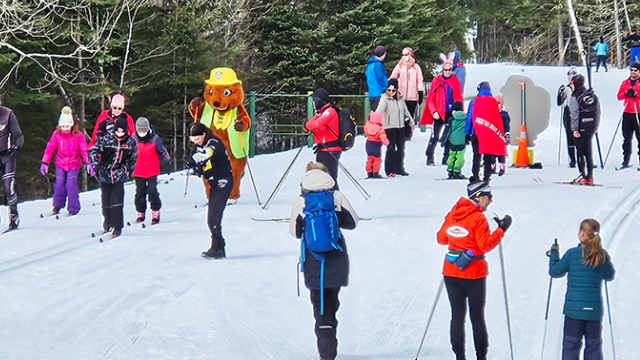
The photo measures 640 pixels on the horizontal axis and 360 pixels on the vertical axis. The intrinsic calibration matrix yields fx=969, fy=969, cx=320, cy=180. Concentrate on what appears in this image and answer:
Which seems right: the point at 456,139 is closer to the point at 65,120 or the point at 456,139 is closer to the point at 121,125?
the point at 65,120

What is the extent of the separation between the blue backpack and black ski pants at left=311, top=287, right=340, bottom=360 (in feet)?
0.21

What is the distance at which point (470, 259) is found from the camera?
5.84m

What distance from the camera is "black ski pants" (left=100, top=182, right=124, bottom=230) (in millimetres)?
10414

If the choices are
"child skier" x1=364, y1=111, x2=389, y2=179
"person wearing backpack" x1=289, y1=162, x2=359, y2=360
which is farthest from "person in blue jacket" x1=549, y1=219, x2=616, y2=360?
"child skier" x1=364, y1=111, x2=389, y2=179

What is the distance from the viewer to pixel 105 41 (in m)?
22.7

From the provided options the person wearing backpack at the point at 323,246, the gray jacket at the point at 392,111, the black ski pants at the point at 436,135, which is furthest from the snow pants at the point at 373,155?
the person wearing backpack at the point at 323,246

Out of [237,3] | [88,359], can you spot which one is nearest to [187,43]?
[237,3]

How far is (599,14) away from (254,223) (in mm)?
45654

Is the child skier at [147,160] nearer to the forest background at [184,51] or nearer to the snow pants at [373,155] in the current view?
the snow pants at [373,155]

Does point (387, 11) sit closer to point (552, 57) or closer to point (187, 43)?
point (187, 43)

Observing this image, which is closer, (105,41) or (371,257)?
(371,257)

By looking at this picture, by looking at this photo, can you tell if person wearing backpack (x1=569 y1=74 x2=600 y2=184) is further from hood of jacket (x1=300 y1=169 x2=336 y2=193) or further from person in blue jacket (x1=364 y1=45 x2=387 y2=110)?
hood of jacket (x1=300 y1=169 x2=336 y2=193)

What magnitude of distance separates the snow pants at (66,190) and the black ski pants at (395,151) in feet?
17.3

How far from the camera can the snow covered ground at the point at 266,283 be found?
674cm
